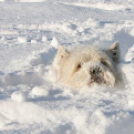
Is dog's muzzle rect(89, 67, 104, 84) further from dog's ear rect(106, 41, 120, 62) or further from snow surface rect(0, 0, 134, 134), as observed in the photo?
dog's ear rect(106, 41, 120, 62)

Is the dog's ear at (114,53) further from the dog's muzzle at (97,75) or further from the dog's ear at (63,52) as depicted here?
the dog's muzzle at (97,75)

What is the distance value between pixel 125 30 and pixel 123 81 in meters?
4.30

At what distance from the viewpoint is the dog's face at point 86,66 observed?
4.38 metres

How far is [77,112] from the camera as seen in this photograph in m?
3.24

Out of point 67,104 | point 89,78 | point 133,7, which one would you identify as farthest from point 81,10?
point 67,104

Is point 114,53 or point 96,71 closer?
point 96,71

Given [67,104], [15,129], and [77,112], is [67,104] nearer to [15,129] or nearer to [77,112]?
[77,112]

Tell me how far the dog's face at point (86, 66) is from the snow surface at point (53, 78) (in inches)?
7.4

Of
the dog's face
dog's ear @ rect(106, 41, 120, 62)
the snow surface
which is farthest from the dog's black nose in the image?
dog's ear @ rect(106, 41, 120, 62)

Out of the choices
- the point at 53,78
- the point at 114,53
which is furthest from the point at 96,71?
the point at 114,53

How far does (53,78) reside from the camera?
5.14m

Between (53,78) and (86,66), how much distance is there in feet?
2.86

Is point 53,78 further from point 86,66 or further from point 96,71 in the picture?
point 96,71

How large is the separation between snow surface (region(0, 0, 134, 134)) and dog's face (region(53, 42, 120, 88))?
0.19m
